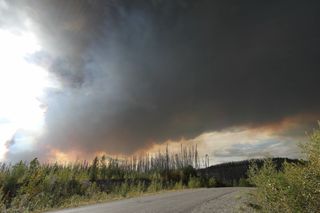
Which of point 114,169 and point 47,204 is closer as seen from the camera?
point 47,204

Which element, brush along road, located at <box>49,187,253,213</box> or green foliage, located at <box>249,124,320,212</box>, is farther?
brush along road, located at <box>49,187,253,213</box>

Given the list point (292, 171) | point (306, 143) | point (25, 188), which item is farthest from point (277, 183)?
point (25, 188)

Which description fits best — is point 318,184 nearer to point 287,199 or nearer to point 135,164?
point 287,199

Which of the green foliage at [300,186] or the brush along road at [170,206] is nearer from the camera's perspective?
the green foliage at [300,186]

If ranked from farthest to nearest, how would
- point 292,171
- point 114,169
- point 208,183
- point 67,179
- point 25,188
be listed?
point 114,169 < point 208,183 < point 67,179 < point 25,188 < point 292,171

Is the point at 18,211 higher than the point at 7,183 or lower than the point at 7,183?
lower

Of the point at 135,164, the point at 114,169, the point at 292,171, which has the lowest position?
the point at 292,171

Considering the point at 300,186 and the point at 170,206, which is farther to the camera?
the point at 170,206

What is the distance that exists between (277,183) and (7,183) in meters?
25.7

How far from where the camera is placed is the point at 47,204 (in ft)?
61.9

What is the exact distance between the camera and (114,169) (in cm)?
7506

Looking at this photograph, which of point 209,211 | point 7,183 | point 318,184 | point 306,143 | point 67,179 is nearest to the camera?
point 318,184

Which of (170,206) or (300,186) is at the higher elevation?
(300,186)

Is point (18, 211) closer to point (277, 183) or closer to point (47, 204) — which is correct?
point (47, 204)
